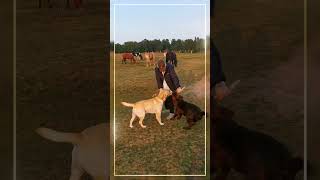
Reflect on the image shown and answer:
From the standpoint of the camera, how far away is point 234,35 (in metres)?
3.75

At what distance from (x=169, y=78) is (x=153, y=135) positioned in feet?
1.34

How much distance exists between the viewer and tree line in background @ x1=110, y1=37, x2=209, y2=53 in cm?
376

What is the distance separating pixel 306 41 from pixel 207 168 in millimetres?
1093

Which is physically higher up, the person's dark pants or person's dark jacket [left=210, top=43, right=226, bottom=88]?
person's dark jacket [left=210, top=43, right=226, bottom=88]

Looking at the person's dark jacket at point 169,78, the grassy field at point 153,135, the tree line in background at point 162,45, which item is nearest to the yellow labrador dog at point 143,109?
the grassy field at point 153,135

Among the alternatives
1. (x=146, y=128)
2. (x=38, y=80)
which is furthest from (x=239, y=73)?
(x=38, y=80)

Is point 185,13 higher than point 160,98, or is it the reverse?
point 185,13

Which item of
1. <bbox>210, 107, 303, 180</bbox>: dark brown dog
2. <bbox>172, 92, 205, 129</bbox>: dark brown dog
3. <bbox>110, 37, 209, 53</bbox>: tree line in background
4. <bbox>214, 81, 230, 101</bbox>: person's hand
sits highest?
<bbox>110, 37, 209, 53</bbox>: tree line in background

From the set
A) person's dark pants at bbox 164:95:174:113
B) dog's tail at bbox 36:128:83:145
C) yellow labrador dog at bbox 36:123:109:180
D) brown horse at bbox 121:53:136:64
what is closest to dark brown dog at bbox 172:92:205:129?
person's dark pants at bbox 164:95:174:113

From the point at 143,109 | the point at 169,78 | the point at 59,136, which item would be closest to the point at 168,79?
the point at 169,78

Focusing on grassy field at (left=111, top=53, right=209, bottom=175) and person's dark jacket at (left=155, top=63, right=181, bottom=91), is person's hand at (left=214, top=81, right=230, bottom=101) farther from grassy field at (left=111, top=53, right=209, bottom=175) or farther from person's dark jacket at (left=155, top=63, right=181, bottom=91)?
person's dark jacket at (left=155, top=63, right=181, bottom=91)

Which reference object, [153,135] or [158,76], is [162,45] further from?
[153,135]

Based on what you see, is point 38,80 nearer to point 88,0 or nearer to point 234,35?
point 88,0

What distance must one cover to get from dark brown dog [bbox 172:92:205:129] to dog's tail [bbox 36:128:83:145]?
69 cm
